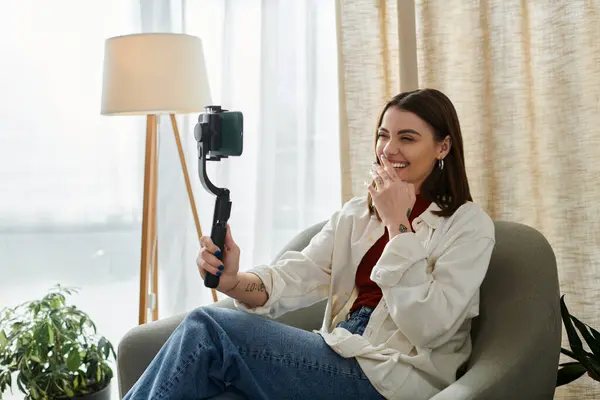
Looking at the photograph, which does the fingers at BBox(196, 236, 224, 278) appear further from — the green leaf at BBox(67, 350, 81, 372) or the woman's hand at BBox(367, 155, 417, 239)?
the green leaf at BBox(67, 350, 81, 372)

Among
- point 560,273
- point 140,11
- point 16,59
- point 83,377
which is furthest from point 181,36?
point 560,273

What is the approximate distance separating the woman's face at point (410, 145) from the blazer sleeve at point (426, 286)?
238 mm

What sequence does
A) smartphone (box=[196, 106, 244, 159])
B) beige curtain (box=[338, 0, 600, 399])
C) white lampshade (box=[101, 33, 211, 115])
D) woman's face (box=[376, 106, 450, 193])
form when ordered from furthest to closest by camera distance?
white lampshade (box=[101, 33, 211, 115])
beige curtain (box=[338, 0, 600, 399])
woman's face (box=[376, 106, 450, 193])
smartphone (box=[196, 106, 244, 159])

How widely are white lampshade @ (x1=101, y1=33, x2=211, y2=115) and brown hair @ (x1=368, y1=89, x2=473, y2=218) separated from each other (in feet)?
2.54

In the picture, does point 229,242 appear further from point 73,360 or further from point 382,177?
point 73,360

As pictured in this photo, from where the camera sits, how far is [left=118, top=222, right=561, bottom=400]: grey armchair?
155cm

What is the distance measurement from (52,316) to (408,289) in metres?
1.39

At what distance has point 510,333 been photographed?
166 centimetres

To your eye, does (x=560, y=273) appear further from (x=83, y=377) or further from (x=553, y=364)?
(x=83, y=377)

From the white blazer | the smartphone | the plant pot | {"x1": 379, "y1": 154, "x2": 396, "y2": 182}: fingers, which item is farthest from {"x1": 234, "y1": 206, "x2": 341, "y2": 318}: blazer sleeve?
the plant pot

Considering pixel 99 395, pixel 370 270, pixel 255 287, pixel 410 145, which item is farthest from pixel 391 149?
pixel 99 395

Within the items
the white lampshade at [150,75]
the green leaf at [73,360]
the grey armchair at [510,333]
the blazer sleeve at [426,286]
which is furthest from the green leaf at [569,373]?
the green leaf at [73,360]

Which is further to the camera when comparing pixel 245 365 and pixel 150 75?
pixel 150 75

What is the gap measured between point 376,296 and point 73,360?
113 cm
